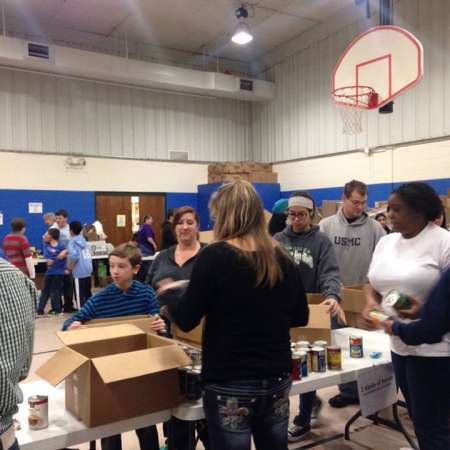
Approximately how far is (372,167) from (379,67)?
3.52 metres

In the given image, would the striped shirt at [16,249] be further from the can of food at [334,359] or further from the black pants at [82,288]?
the can of food at [334,359]

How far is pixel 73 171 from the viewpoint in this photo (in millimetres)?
9406

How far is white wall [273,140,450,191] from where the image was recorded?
7504 mm

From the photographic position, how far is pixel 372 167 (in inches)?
337

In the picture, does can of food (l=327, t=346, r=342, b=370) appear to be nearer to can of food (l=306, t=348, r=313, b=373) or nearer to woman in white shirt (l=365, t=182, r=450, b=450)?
can of food (l=306, t=348, r=313, b=373)

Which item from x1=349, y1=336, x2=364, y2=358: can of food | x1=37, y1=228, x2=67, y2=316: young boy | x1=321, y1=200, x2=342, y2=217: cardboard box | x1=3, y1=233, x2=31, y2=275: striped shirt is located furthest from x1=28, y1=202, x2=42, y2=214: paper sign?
x1=349, y1=336, x2=364, y2=358: can of food

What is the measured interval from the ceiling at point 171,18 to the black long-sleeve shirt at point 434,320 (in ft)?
24.6

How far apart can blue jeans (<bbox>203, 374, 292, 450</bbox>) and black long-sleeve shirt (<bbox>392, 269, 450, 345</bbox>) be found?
19.4 inches

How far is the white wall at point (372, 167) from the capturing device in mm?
7504

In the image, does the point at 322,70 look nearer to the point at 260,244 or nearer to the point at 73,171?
the point at 73,171

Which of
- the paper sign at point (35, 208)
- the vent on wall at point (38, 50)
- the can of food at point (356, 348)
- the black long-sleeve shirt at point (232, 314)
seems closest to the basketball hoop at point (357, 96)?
the can of food at point (356, 348)

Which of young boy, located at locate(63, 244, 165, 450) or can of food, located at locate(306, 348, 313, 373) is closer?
can of food, located at locate(306, 348, 313, 373)

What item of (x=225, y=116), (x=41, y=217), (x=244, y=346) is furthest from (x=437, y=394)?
(x=225, y=116)

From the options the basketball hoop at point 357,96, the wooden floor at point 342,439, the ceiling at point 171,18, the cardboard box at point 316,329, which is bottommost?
the wooden floor at point 342,439
